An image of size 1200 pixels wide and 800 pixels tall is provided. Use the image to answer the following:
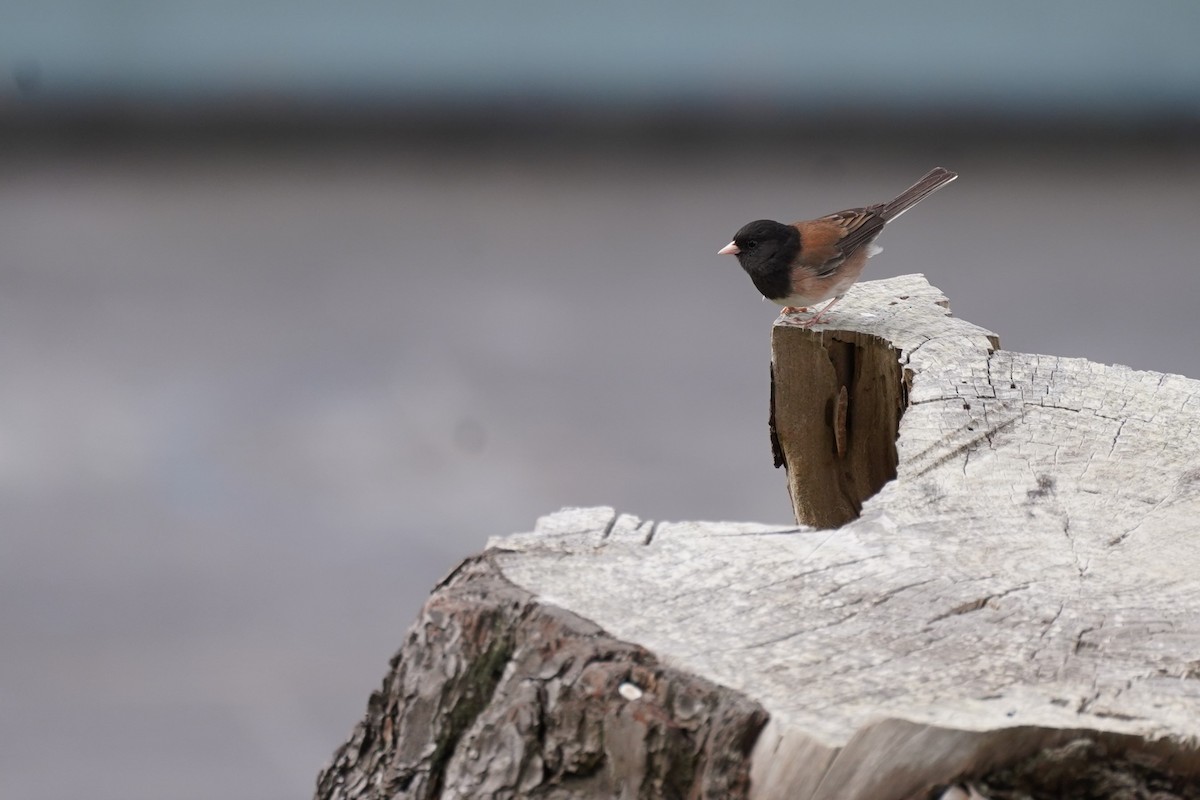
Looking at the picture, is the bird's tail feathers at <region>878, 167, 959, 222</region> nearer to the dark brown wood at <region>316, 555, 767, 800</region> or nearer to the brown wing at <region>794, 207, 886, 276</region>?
the brown wing at <region>794, 207, 886, 276</region>

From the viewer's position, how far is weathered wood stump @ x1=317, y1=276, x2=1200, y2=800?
99cm

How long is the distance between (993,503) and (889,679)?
15.7 inches

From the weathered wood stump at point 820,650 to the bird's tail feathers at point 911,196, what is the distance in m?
1.00

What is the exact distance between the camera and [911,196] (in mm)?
2463

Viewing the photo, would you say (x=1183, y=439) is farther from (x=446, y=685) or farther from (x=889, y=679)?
(x=446, y=685)

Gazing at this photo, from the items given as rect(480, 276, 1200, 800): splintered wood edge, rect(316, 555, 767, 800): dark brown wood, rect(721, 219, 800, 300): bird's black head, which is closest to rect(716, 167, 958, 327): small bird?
rect(721, 219, 800, 300): bird's black head

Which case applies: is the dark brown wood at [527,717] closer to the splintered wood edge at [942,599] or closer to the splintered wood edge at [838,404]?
the splintered wood edge at [942,599]

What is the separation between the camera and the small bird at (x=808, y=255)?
216cm

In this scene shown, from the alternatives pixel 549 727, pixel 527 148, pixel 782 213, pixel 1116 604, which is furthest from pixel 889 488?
pixel 527 148

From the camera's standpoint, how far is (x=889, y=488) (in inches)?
55.0

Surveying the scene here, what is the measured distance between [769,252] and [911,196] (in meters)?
0.40

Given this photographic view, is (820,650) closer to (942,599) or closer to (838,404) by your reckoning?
(942,599)

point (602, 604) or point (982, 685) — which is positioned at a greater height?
point (602, 604)

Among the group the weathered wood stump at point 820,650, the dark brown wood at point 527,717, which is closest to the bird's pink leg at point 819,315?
the weathered wood stump at point 820,650
